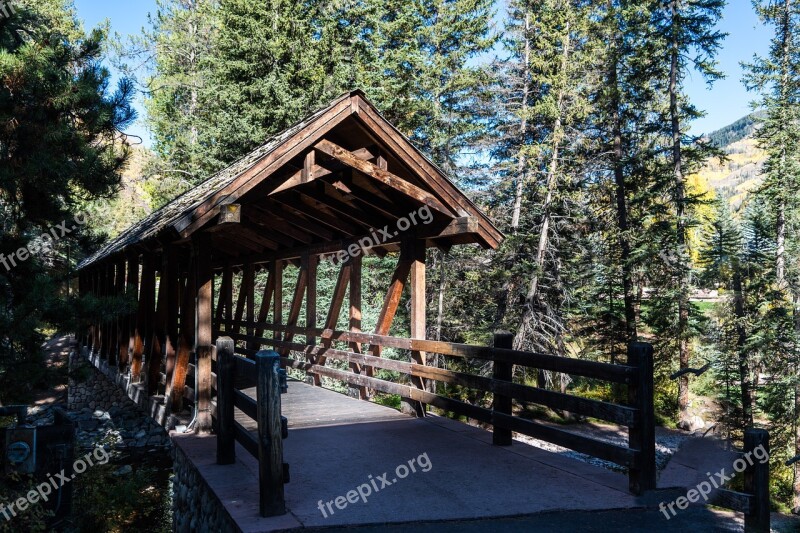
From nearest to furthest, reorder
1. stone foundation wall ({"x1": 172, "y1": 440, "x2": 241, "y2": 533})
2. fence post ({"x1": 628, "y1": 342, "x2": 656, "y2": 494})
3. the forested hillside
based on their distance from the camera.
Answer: stone foundation wall ({"x1": 172, "y1": 440, "x2": 241, "y2": 533}) < fence post ({"x1": 628, "y1": 342, "x2": 656, "y2": 494}) < the forested hillside

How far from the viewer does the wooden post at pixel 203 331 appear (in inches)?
277

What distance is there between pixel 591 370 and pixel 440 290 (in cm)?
1656

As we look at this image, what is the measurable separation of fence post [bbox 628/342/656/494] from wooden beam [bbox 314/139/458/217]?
365 cm

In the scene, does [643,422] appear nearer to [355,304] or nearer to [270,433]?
[270,433]

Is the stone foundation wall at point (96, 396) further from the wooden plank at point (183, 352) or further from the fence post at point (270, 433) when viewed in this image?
the fence post at point (270, 433)

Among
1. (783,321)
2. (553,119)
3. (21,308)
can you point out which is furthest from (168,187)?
(783,321)

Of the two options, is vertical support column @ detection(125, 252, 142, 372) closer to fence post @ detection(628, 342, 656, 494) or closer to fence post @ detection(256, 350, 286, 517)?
fence post @ detection(256, 350, 286, 517)

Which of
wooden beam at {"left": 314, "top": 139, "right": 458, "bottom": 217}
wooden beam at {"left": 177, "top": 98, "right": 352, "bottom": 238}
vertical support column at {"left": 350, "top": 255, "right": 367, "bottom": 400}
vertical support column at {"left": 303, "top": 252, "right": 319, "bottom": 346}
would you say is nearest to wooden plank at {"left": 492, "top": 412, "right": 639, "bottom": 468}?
wooden beam at {"left": 314, "top": 139, "right": 458, "bottom": 217}

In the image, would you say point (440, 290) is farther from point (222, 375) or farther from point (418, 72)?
point (222, 375)

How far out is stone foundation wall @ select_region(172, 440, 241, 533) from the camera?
4555 millimetres

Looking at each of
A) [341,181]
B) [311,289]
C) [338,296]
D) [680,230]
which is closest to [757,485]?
[341,181]

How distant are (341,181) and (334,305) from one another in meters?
3.23

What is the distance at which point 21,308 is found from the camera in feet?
19.4

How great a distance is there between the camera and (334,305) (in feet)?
34.6
